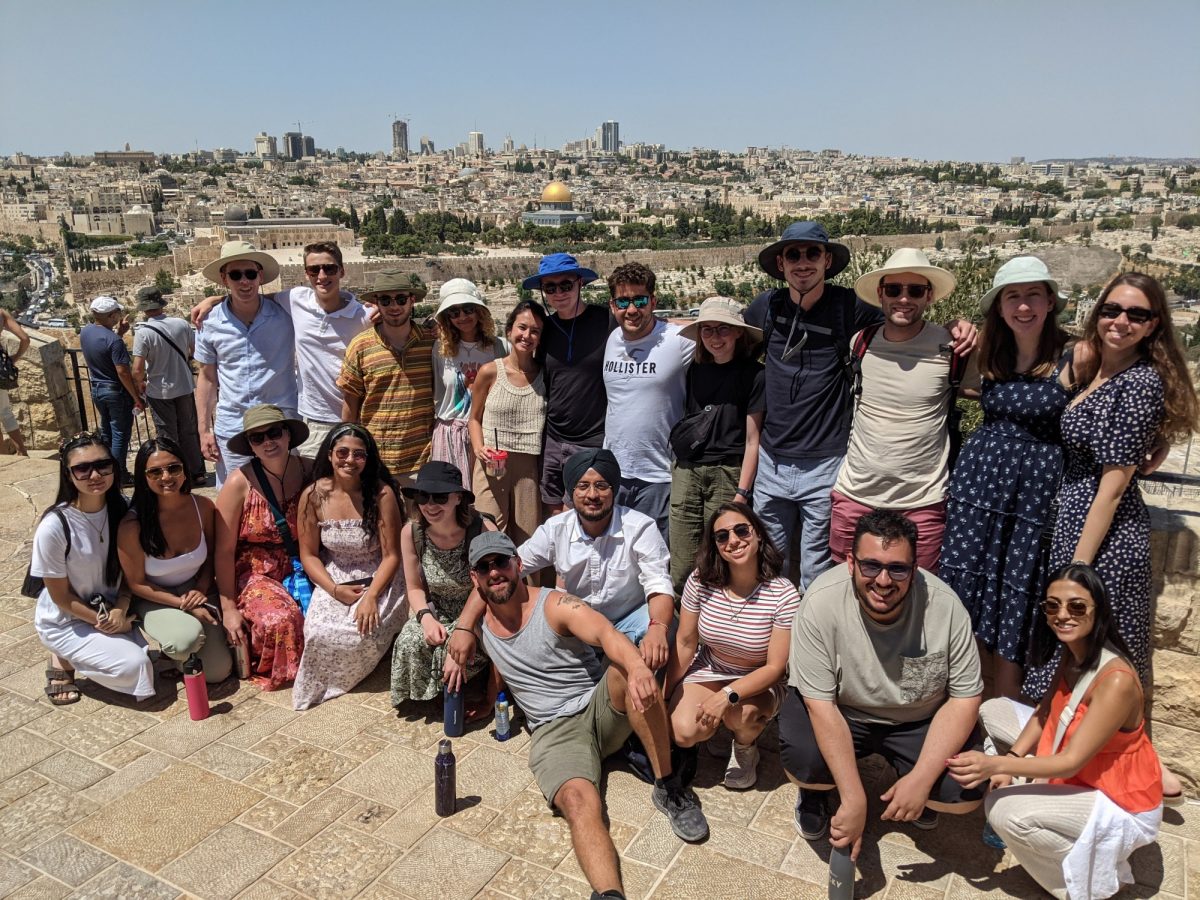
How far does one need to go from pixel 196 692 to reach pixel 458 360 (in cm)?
150

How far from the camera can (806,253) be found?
2.78 m

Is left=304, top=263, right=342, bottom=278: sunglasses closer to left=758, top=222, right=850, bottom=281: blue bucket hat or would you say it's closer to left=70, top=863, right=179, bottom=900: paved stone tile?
left=758, top=222, right=850, bottom=281: blue bucket hat

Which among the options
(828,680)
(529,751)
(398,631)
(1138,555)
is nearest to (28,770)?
(398,631)

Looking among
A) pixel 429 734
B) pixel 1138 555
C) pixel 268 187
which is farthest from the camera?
pixel 268 187

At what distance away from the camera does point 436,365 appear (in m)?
3.48

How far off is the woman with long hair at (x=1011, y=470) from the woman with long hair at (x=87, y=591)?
274 centimetres

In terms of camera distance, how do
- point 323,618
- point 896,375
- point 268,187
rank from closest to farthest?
point 896,375 → point 323,618 → point 268,187

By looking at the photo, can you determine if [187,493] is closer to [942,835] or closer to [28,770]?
→ [28,770]

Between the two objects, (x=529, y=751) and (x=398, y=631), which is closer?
(x=529, y=751)

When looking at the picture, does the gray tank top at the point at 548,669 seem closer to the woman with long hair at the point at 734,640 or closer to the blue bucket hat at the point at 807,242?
the woman with long hair at the point at 734,640

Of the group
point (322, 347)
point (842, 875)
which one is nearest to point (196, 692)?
point (322, 347)

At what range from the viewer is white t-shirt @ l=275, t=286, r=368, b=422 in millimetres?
3578

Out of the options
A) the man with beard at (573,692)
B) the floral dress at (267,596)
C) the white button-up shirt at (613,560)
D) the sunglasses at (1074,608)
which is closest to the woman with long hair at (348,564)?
the floral dress at (267,596)

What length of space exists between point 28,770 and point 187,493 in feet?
3.30
